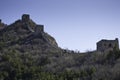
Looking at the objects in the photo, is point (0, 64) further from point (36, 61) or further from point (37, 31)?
point (37, 31)

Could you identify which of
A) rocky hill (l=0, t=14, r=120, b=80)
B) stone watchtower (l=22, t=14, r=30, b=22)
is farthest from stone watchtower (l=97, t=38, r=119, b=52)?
stone watchtower (l=22, t=14, r=30, b=22)

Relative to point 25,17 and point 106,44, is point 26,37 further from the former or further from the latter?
point 106,44

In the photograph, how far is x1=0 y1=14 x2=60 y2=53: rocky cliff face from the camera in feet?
339

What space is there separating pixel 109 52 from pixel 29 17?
39538 millimetres

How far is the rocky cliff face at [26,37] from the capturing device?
103469 mm

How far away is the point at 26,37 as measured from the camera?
109125mm

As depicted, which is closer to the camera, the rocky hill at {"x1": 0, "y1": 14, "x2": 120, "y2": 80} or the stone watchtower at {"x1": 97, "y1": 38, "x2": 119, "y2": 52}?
the rocky hill at {"x1": 0, "y1": 14, "x2": 120, "y2": 80}

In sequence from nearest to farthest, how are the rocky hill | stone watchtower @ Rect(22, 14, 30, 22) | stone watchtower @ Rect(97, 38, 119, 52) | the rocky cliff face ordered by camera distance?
1. the rocky hill
2. stone watchtower @ Rect(97, 38, 119, 52)
3. the rocky cliff face
4. stone watchtower @ Rect(22, 14, 30, 22)

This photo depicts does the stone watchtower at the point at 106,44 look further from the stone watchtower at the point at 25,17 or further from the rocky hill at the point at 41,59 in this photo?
the stone watchtower at the point at 25,17

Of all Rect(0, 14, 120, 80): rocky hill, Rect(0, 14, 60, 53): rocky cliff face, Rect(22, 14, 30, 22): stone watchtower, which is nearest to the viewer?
Rect(0, 14, 120, 80): rocky hill

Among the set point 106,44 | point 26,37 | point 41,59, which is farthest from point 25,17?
point 106,44

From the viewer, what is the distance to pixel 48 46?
103750 mm

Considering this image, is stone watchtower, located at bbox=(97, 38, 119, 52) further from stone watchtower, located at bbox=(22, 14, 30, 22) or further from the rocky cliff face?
stone watchtower, located at bbox=(22, 14, 30, 22)

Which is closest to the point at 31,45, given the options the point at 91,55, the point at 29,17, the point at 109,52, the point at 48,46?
the point at 48,46
